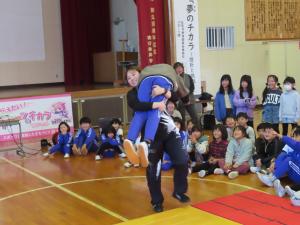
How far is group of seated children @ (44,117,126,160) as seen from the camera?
6727mm

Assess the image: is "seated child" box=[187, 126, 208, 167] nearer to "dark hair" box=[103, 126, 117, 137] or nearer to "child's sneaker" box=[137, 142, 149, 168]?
"dark hair" box=[103, 126, 117, 137]

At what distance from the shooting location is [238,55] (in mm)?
10883

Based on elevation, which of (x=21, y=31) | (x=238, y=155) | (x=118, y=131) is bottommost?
(x=238, y=155)

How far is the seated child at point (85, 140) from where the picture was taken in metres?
6.96

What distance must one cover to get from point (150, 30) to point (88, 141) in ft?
11.6

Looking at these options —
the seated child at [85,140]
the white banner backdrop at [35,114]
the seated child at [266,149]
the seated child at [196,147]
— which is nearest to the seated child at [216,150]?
the seated child at [196,147]

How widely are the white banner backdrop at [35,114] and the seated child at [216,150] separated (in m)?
3.97

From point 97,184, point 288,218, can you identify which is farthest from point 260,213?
point 97,184

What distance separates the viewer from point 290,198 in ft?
13.4

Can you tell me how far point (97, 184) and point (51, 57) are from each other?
8478mm

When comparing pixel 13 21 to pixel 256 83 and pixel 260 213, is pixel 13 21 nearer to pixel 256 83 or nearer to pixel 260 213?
pixel 256 83

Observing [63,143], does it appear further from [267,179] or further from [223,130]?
[267,179]

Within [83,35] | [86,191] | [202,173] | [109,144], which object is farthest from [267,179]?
[83,35]

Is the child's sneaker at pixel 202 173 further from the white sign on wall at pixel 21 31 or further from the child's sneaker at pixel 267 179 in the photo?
the white sign on wall at pixel 21 31
